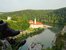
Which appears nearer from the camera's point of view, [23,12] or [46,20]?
[46,20]

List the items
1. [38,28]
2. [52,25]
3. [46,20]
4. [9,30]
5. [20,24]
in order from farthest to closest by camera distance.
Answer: [46,20] < [52,25] < [38,28] < [20,24] < [9,30]

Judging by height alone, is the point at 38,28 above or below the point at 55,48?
below

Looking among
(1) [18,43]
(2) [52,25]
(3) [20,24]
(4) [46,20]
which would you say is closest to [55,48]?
(1) [18,43]

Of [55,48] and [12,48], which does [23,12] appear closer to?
[55,48]

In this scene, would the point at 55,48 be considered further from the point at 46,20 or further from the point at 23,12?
the point at 23,12

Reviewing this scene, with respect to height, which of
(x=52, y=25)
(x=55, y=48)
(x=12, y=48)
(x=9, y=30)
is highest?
(x=9, y=30)

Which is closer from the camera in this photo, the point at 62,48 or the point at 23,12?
the point at 62,48

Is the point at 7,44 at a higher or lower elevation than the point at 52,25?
higher

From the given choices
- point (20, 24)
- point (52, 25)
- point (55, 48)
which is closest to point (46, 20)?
point (52, 25)

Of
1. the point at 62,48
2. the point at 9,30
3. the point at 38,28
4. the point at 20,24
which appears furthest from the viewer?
the point at 38,28
